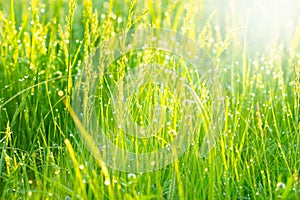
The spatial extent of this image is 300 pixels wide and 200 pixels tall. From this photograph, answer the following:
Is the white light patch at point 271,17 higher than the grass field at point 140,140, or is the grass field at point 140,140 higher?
the white light patch at point 271,17

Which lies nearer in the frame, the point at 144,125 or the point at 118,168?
the point at 118,168

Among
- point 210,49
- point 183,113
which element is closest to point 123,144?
point 183,113

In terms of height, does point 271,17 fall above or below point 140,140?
above

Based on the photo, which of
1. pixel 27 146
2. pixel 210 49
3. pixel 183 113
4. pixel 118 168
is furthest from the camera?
pixel 210 49

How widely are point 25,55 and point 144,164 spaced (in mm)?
1137

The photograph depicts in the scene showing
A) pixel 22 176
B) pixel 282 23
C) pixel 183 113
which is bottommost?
pixel 22 176

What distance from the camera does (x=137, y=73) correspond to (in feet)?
6.92

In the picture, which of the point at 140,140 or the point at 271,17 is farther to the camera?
the point at 271,17

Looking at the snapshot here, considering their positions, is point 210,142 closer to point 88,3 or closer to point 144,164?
point 144,164

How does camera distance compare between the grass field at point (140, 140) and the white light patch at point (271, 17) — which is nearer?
the grass field at point (140, 140)

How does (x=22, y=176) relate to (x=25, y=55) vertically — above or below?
below

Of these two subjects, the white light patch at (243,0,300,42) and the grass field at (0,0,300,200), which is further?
the white light patch at (243,0,300,42)

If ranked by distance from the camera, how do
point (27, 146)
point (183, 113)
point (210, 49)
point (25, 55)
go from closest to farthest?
point (183, 113), point (27, 146), point (25, 55), point (210, 49)

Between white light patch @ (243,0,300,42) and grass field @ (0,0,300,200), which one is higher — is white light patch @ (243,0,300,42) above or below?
above
